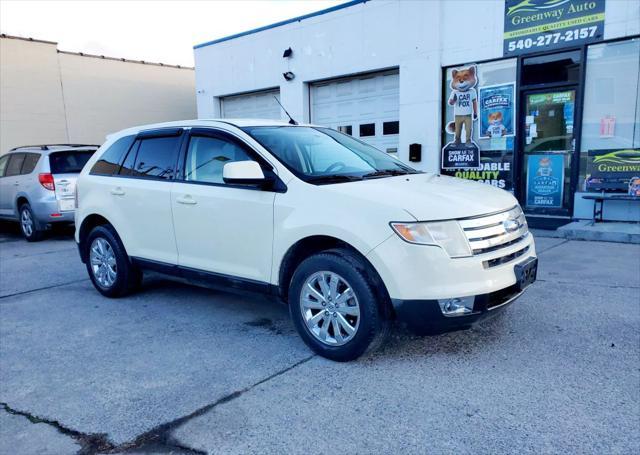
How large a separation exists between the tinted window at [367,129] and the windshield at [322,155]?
6684 millimetres

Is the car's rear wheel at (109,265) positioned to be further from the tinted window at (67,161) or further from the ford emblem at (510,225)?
the tinted window at (67,161)

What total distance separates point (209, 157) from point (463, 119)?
6740mm

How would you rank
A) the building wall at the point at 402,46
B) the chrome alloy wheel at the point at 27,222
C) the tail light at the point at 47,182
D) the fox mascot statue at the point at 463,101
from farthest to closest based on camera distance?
1. the fox mascot statue at the point at 463,101
2. the chrome alloy wheel at the point at 27,222
3. the building wall at the point at 402,46
4. the tail light at the point at 47,182

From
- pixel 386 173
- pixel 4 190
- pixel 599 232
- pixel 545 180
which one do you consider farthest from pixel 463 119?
pixel 4 190

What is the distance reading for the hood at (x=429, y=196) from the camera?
326 centimetres

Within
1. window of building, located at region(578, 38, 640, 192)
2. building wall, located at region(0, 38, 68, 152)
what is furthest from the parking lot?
building wall, located at region(0, 38, 68, 152)

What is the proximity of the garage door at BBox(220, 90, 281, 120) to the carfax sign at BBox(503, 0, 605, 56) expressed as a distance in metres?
6.26

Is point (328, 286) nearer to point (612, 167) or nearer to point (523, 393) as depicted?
point (523, 393)

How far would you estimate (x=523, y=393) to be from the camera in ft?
10.0

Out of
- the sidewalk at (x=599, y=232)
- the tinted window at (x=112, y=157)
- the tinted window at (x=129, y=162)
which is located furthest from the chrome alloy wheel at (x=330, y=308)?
the sidewalk at (x=599, y=232)

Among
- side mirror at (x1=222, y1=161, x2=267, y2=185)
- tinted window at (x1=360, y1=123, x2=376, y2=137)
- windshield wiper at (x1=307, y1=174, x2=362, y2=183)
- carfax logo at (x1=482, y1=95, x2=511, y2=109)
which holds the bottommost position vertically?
windshield wiper at (x1=307, y1=174, x2=362, y2=183)

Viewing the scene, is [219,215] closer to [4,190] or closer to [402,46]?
[402,46]

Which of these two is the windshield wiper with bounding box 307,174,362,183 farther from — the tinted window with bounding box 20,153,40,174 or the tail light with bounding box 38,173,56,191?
the tinted window with bounding box 20,153,40,174

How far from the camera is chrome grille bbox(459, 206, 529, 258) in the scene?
327cm
